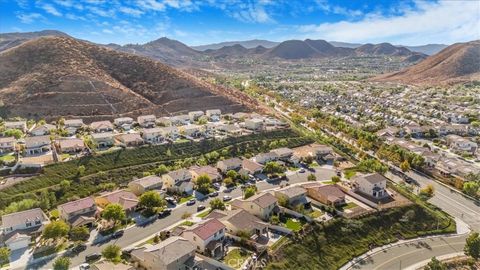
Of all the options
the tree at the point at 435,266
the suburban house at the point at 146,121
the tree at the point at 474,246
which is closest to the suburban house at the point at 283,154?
A: the suburban house at the point at 146,121

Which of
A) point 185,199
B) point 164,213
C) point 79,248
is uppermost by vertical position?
point 79,248

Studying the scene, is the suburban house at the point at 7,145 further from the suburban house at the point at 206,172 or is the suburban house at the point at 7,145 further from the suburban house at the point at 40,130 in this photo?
the suburban house at the point at 206,172

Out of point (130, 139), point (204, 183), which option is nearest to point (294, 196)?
point (204, 183)

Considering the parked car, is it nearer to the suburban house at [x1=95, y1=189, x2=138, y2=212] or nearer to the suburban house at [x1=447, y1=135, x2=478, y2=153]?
the suburban house at [x1=95, y1=189, x2=138, y2=212]

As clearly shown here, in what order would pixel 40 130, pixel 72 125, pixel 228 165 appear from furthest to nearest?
pixel 72 125 < pixel 40 130 < pixel 228 165

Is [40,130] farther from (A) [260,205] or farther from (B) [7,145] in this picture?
(A) [260,205]

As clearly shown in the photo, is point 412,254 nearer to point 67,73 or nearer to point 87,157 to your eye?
point 87,157

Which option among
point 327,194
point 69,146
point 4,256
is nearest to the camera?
point 4,256
